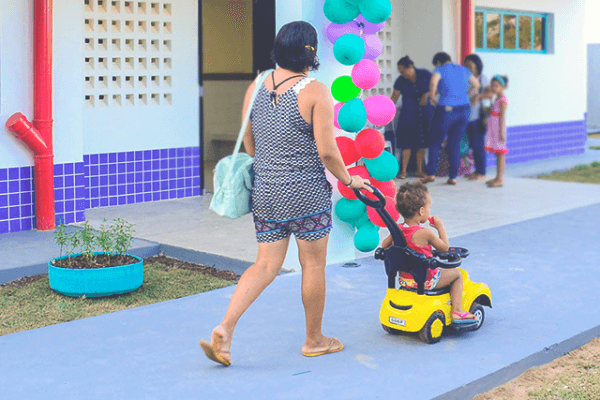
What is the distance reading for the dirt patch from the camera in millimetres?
3867

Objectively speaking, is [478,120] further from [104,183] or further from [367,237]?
[367,237]

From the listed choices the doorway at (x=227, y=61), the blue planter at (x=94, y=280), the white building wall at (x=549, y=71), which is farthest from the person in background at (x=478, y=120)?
the blue planter at (x=94, y=280)

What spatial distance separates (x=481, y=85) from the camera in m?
11.3

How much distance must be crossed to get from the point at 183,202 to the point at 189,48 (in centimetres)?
177

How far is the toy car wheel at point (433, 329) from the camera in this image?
433 centimetres

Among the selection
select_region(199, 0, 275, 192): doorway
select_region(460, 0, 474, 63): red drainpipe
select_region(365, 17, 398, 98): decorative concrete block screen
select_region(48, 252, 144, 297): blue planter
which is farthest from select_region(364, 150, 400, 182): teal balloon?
select_region(199, 0, 275, 192): doorway

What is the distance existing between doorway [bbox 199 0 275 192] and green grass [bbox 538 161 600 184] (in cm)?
459

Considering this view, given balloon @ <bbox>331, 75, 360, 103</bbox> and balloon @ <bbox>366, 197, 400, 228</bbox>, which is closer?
balloon @ <bbox>331, 75, 360, 103</bbox>

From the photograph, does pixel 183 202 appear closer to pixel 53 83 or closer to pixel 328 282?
pixel 53 83

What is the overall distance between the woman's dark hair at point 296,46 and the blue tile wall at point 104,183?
4.14m

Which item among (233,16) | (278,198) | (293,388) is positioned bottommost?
(293,388)

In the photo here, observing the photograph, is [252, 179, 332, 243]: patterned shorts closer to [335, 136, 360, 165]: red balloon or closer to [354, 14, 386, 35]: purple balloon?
[335, 136, 360, 165]: red balloon

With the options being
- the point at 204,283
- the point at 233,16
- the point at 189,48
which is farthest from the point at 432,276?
the point at 233,16

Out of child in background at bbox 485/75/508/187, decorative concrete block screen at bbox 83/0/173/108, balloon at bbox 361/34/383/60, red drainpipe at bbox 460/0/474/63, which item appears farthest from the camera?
red drainpipe at bbox 460/0/474/63
